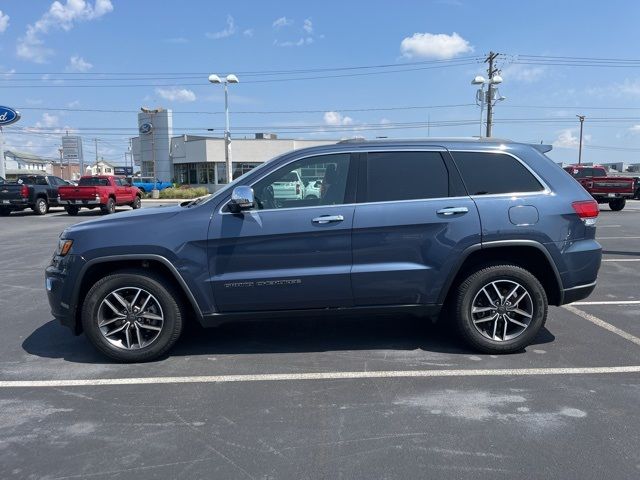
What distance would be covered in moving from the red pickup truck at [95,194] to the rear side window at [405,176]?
2047 centimetres

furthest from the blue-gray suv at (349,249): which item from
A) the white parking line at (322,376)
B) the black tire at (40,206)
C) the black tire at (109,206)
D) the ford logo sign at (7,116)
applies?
the ford logo sign at (7,116)

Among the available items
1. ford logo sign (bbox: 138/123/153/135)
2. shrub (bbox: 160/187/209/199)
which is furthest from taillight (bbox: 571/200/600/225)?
ford logo sign (bbox: 138/123/153/135)

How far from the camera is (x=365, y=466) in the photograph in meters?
3.02

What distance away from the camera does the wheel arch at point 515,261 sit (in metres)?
4.62

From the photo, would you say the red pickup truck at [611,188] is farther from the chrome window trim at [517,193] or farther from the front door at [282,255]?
the front door at [282,255]

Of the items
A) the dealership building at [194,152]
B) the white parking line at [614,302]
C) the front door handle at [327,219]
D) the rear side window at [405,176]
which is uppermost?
the dealership building at [194,152]

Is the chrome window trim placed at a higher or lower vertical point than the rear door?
higher

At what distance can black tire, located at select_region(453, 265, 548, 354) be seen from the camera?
4.70m

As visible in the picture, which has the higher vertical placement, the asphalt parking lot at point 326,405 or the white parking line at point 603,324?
the white parking line at point 603,324

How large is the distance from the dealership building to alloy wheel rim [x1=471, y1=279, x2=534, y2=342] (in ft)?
155

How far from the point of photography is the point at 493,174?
4777mm

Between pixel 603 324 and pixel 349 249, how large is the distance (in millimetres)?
3160

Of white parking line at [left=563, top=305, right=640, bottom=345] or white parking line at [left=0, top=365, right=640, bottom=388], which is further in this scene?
white parking line at [left=563, top=305, right=640, bottom=345]

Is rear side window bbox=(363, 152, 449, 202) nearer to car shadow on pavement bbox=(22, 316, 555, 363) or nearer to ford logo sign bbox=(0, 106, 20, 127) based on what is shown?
car shadow on pavement bbox=(22, 316, 555, 363)
